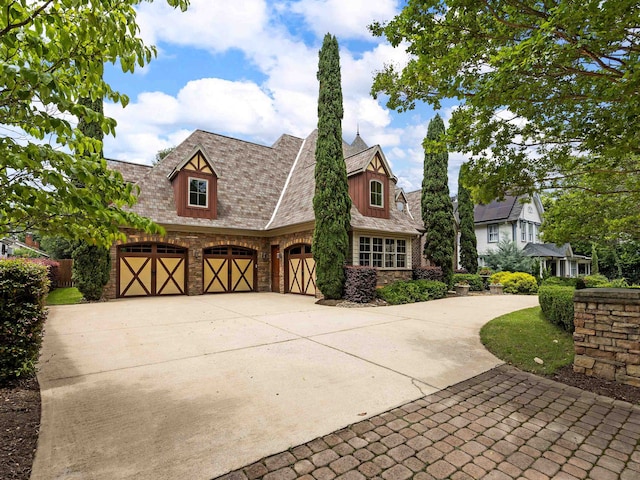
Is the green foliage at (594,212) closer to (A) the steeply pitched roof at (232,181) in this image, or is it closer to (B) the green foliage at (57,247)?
(A) the steeply pitched roof at (232,181)

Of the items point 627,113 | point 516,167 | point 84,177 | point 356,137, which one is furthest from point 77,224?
point 356,137

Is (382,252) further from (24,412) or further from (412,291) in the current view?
(24,412)

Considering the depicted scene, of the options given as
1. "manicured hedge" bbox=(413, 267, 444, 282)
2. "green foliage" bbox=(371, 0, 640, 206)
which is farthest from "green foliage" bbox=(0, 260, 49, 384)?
"manicured hedge" bbox=(413, 267, 444, 282)

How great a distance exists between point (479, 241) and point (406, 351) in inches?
992

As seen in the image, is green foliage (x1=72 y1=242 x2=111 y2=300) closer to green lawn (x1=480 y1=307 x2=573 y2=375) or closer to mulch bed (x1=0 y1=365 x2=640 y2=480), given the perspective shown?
mulch bed (x1=0 y1=365 x2=640 y2=480)

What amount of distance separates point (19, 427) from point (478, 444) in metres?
4.13

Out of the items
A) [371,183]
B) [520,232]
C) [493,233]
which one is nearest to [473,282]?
[371,183]

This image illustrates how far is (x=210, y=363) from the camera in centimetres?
496

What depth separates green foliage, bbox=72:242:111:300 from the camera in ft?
39.3

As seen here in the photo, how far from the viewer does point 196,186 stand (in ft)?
48.0

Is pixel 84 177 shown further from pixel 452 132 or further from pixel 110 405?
pixel 452 132

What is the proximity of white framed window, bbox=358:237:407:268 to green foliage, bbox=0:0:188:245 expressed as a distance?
37.3 feet

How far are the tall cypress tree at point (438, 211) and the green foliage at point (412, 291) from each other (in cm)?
177

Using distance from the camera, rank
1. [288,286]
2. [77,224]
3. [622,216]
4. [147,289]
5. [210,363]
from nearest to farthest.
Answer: [77,224]
[210,363]
[622,216]
[147,289]
[288,286]
